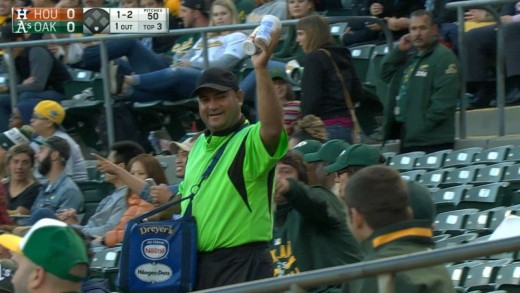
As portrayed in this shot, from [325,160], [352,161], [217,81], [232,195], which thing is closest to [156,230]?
[232,195]

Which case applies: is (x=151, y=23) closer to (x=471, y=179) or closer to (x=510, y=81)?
(x=510, y=81)

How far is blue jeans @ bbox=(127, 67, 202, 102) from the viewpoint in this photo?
40.2 feet

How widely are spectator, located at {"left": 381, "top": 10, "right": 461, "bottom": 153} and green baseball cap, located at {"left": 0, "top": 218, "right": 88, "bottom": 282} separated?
609 centimetres

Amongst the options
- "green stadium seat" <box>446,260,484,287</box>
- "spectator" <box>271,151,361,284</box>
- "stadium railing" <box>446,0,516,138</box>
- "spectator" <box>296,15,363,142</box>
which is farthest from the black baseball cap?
"stadium railing" <box>446,0,516,138</box>

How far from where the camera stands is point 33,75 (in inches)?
502

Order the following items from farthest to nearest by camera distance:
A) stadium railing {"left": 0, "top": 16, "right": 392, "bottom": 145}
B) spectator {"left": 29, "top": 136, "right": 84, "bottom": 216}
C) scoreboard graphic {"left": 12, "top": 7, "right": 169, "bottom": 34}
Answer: scoreboard graphic {"left": 12, "top": 7, "right": 169, "bottom": 34} < stadium railing {"left": 0, "top": 16, "right": 392, "bottom": 145} < spectator {"left": 29, "top": 136, "right": 84, "bottom": 216}

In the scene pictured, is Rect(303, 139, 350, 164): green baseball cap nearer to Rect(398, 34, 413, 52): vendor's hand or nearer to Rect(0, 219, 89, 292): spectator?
Rect(0, 219, 89, 292): spectator

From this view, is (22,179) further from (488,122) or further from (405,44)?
(488,122)

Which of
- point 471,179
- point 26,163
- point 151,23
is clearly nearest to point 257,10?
point 151,23

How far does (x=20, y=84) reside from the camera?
12.8 meters

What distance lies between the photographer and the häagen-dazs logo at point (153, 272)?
250 inches

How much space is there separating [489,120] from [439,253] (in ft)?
24.3

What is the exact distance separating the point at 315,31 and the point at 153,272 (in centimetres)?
430

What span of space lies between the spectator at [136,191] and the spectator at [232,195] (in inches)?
114
